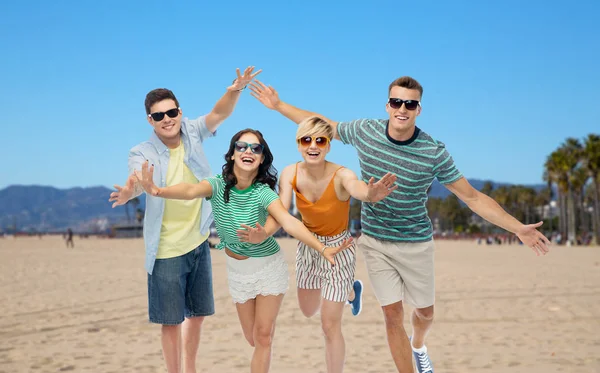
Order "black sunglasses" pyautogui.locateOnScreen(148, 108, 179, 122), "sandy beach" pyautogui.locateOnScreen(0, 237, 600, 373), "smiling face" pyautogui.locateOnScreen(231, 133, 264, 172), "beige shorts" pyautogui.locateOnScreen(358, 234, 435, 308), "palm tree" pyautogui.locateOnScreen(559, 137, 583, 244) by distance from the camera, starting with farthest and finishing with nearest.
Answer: "palm tree" pyautogui.locateOnScreen(559, 137, 583, 244) → "sandy beach" pyautogui.locateOnScreen(0, 237, 600, 373) → "beige shorts" pyautogui.locateOnScreen(358, 234, 435, 308) → "black sunglasses" pyautogui.locateOnScreen(148, 108, 179, 122) → "smiling face" pyautogui.locateOnScreen(231, 133, 264, 172)

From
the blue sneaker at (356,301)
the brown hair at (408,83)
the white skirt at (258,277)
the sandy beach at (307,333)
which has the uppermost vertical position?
the brown hair at (408,83)

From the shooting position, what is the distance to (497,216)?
18.8 feet

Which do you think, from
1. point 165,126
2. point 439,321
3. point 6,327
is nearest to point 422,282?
point 165,126

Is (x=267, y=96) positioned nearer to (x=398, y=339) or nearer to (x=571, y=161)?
(x=398, y=339)

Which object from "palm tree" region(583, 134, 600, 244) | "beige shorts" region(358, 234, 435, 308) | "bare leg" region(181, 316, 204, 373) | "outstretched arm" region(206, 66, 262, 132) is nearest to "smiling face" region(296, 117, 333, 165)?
"outstretched arm" region(206, 66, 262, 132)

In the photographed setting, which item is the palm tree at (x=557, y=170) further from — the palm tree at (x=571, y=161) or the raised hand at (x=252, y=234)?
the raised hand at (x=252, y=234)

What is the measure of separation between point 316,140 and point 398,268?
1466 millimetres

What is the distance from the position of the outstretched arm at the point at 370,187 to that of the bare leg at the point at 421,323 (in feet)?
5.63

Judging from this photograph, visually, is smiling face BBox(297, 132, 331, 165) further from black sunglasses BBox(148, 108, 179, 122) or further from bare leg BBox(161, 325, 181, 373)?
bare leg BBox(161, 325, 181, 373)

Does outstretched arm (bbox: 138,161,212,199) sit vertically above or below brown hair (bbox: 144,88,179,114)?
below

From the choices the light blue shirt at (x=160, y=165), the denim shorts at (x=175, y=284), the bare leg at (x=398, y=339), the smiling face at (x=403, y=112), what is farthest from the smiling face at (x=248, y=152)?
the bare leg at (x=398, y=339)

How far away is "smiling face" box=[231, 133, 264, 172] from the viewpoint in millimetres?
5102

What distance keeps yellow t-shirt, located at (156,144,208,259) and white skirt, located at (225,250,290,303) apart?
1.85 feet

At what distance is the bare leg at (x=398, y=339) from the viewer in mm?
5719
